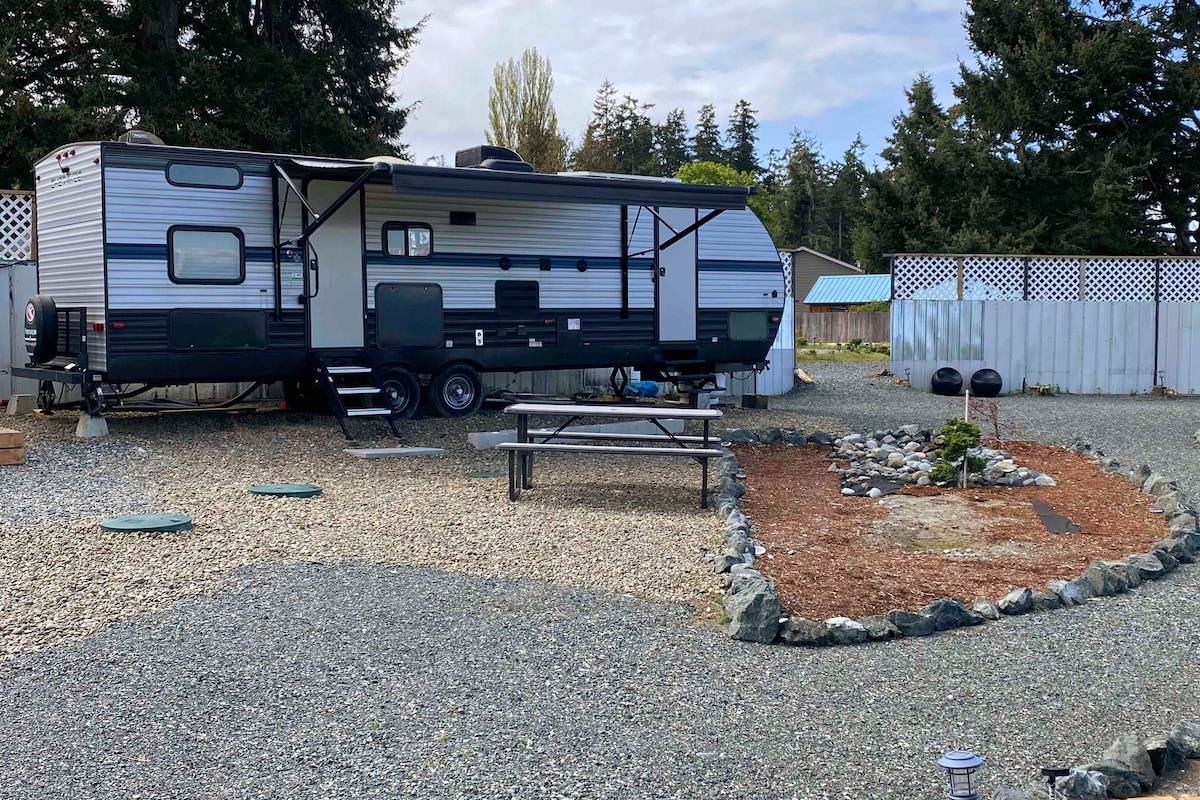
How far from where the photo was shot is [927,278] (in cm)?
2061

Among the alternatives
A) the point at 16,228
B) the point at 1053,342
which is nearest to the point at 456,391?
the point at 16,228

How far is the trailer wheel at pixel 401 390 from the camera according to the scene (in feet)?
43.1

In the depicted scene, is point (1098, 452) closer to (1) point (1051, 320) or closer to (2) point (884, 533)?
(2) point (884, 533)

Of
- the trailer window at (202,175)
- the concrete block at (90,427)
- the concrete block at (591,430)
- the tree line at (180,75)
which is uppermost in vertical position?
the tree line at (180,75)

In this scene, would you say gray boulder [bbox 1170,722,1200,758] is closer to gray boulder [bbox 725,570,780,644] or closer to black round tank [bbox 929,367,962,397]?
gray boulder [bbox 725,570,780,644]

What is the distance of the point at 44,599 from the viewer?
5.76m

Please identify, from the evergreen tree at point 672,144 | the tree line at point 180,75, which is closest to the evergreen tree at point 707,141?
the evergreen tree at point 672,144

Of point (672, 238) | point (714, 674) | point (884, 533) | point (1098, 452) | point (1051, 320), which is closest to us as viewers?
point (714, 674)

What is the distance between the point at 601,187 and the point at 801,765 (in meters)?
10.3

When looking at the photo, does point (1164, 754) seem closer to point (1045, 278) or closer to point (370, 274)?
point (370, 274)

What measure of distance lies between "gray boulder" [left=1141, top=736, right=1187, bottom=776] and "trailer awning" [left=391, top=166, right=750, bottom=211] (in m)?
8.98

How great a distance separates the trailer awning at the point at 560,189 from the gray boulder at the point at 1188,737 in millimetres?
8892

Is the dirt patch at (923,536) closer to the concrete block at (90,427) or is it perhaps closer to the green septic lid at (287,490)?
the green septic lid at (287,490)

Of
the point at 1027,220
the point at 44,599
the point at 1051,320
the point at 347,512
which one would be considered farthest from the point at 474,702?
the point at 1027,220
